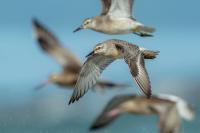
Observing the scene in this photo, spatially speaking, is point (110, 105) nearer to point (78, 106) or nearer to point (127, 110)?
point (127, 110)

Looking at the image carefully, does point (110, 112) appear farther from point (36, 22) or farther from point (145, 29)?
point (36, 22)

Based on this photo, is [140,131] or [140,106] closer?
[140,106]

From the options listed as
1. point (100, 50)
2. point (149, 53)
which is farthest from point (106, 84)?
point (149, 53)

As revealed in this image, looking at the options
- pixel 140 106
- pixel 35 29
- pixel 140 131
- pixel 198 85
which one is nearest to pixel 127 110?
pixel 140 106

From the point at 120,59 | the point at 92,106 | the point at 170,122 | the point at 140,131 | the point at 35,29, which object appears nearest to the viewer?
the point at 120,59

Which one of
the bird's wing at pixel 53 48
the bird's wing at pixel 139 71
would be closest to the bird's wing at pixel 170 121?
the bird's wing at pixel 139 71

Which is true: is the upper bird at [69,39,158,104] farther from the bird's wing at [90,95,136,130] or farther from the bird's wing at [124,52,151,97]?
the bird's wing at [90,95,136,130]

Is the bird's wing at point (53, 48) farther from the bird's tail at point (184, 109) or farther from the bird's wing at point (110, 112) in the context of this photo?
the bird's tail at point (184, 109)
